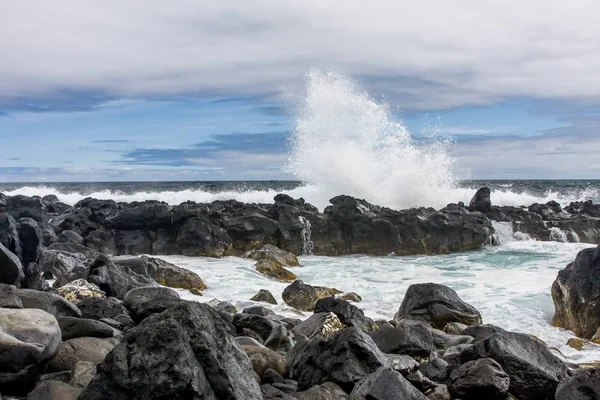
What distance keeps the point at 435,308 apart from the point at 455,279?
20.1 feet

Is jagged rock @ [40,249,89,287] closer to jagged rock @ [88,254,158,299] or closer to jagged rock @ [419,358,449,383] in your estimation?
jagged rock @ [88,254,158,299]

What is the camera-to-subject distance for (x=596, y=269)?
1134cm

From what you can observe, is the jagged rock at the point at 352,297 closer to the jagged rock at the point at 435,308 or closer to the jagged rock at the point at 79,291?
the jagged rock at the point at 435,308

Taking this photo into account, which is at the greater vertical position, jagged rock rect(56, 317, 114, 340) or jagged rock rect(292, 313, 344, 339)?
jagged rock rect(56, 317, 114, 340)

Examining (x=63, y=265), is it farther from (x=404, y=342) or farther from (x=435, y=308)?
(x=404, y=342)

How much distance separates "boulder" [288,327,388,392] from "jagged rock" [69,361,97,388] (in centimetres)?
195

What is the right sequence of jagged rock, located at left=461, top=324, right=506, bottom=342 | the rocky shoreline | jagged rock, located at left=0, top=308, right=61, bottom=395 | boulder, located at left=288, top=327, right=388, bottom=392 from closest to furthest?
the rocky shoreline
jagged rock, located at left=0, top=308, right=61, bottom=395
boulder, located at left=288, top=327, right=388, bottom=392
jagged rock, located at left=461, top=324, right=506, bottom=342

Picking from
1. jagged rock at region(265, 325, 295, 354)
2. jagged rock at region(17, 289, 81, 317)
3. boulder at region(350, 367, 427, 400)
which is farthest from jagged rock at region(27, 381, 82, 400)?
jagged rock at region(265, 325, 295, 354)

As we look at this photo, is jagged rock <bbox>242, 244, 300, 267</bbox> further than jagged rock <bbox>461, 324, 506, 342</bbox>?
Yes

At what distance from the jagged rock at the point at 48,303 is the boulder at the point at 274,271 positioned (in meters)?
9.70

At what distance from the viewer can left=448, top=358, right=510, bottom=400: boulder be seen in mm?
5777

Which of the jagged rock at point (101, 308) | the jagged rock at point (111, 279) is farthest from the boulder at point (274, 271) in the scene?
the jagged rock at point (101, 308)

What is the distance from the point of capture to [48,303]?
6.76 m

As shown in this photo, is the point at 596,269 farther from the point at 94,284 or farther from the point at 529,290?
the point at 94,284
